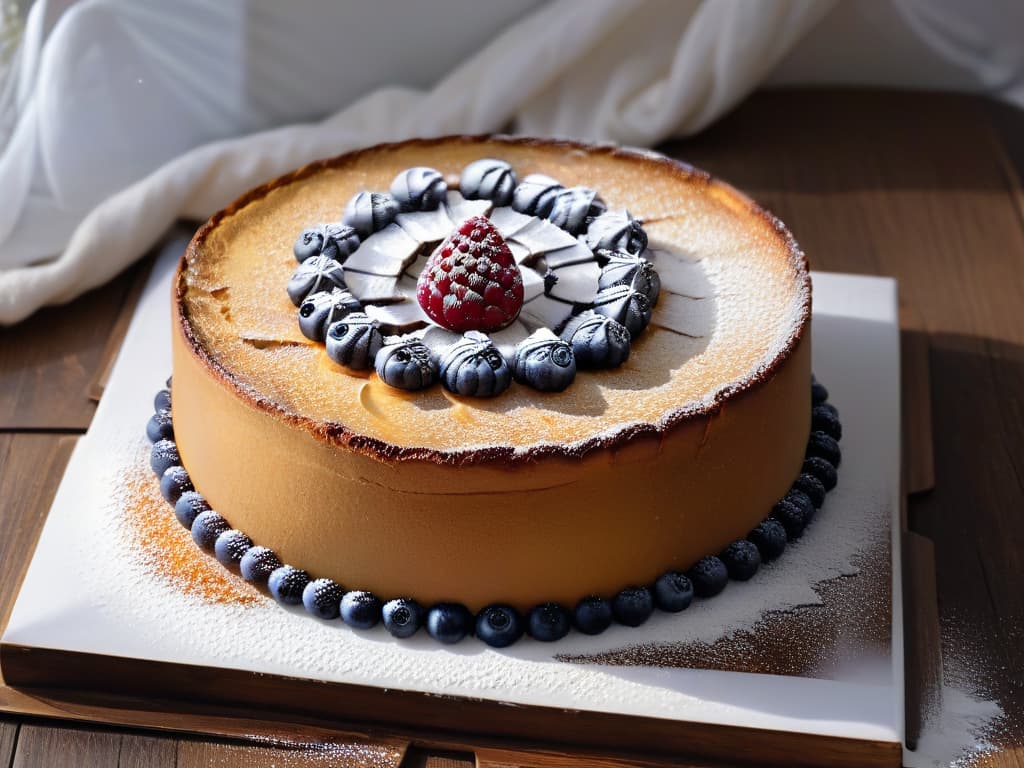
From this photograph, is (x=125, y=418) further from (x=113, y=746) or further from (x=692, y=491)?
(x=692, y=491)

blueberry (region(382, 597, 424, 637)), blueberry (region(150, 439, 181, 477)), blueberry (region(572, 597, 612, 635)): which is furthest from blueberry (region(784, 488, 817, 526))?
blueberry (region(150, 439, 181, 477))

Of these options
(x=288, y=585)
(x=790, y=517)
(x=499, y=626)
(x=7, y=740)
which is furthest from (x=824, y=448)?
(x=7, y=740)

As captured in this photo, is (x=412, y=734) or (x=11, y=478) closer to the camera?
(x=412, y=734)

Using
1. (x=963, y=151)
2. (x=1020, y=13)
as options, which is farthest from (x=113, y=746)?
(x=1020, y=13)

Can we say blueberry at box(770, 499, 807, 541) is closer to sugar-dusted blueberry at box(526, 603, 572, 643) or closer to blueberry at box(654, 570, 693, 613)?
blueberry at box(654, 570, 693, 613)

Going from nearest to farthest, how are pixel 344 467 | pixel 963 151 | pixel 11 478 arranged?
pixel 344 467, pixel 11 478, pixel 963 151
